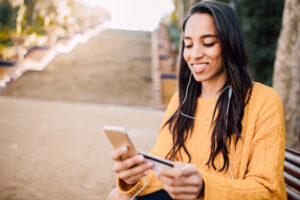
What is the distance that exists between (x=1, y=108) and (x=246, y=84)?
8.03 metres

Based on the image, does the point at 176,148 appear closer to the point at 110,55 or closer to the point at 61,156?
the point at 61,156

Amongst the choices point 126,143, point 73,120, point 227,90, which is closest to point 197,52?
point 227,90

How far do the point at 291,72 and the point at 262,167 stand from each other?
9.86 ft

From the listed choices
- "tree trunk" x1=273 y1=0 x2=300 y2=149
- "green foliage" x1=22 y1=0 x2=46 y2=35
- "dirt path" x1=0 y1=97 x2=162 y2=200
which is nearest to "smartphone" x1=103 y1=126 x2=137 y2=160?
"dirt path" x1=0 y1=97 x2=162 y2=200

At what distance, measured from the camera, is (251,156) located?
1.38m

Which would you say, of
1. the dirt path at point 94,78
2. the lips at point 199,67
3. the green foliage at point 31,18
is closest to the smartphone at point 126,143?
the lips at point 199,67

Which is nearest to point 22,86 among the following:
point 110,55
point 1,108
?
point 1,108

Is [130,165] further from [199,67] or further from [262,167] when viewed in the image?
[199,67]

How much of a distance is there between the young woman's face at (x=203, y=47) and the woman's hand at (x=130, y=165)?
782 mm

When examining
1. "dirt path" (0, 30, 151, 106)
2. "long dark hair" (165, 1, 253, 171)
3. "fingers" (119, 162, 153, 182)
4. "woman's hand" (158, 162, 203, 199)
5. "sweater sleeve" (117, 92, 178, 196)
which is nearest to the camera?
"woman's hand" (158, 162, 203, 199)

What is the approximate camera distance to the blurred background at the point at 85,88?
3701mm

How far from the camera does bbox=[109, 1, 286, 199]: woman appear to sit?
1.18 meters

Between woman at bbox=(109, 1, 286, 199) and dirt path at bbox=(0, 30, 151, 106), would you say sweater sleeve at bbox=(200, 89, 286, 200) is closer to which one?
Result: woman at bbox=(109, 1, 286, 199)

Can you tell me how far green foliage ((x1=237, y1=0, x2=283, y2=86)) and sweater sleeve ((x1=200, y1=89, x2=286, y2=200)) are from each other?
763 centimetres
